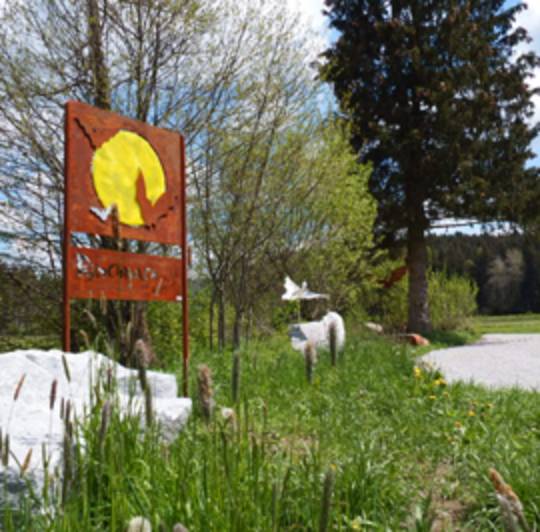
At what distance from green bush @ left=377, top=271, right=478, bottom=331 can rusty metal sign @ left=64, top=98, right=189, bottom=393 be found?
1234cm

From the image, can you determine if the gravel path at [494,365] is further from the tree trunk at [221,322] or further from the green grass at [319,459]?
the tree trunk at [221,322]

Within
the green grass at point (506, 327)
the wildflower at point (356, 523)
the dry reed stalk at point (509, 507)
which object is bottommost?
the green grass at point (506, 327)

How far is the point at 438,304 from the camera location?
16.8m

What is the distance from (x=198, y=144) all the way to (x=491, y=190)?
29.3ft

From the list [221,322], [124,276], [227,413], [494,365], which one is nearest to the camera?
[227,413]

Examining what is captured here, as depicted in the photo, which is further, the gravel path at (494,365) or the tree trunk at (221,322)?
A: the tree trunk at (221,322)

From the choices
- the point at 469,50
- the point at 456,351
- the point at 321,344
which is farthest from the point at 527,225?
the point at 321,344

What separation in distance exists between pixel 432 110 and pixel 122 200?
464 inches

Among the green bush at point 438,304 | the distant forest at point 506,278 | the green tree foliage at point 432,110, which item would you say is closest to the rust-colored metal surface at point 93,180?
the green tree foliage at point 432,110

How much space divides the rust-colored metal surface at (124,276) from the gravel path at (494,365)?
10.0 feet

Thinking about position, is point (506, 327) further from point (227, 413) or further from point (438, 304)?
point (227, 413)

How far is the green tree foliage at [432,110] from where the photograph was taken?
13992 millimetres

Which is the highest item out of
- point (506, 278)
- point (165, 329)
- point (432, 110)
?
point (432, 110)

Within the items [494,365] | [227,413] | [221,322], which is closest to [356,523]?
[227,413]
